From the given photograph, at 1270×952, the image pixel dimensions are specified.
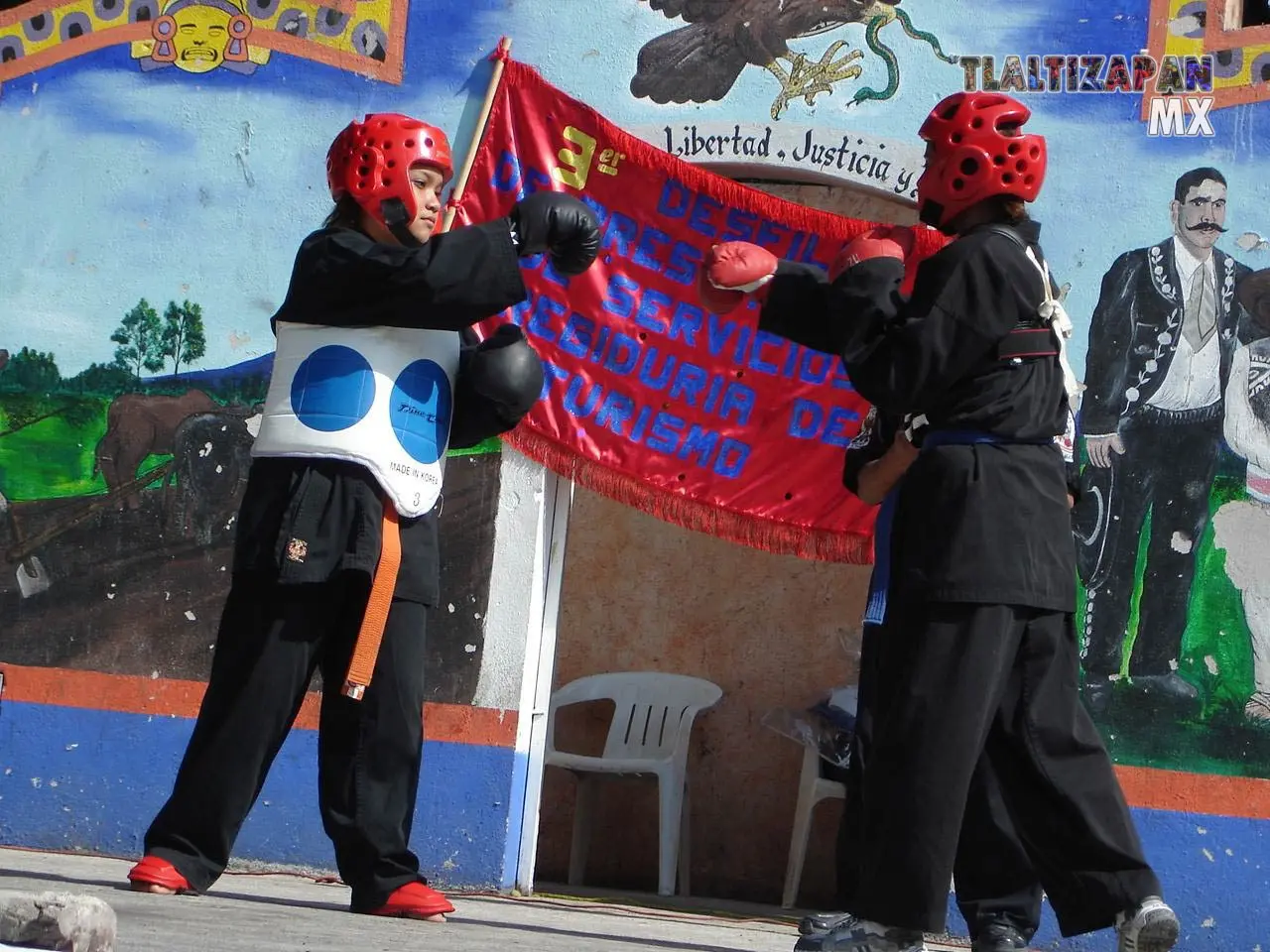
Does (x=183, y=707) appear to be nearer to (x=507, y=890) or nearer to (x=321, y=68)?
(x=507, y=890)

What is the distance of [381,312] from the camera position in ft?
14.1

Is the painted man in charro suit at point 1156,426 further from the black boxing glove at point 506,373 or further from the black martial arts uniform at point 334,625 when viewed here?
the black martial arts uniform at point 334,625

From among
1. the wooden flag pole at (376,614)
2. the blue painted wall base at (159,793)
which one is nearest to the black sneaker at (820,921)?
the wooden flag pole at (376,614)

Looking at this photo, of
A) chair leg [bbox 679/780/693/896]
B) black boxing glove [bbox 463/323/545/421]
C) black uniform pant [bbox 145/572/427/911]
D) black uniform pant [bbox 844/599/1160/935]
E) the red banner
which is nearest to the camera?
black uniform pant [bbox 844/599/1160/935]

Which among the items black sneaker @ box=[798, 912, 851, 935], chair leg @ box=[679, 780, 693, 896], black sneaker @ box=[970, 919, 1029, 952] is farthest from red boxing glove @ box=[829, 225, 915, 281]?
chair leg @ box=[679, 780, 693, 896]

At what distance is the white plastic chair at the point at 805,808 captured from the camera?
685cm

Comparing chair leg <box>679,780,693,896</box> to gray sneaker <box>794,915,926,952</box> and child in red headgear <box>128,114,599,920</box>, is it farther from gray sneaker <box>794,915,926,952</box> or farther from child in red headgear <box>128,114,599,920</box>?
gray sneaker <box>794,915,926,952</box>

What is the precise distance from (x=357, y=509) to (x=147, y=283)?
2656mm

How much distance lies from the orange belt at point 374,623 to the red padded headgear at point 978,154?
1.60 meters

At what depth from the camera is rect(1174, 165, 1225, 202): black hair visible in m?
6.03

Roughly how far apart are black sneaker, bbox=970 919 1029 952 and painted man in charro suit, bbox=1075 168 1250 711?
2155mm

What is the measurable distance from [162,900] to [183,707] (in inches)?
93.5

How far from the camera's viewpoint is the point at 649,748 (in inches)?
293

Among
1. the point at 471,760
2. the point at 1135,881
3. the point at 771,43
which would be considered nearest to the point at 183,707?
the point at 471,760
